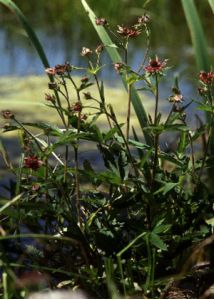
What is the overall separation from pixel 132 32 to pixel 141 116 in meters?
0.20

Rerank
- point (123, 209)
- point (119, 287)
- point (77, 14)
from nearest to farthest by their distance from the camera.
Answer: point (119, 287) < point (123, 209) < point (77, 14)

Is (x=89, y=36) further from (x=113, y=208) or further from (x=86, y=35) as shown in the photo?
(x=113, y=208)

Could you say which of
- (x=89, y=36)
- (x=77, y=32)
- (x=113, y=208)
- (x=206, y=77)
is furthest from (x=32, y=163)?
(x=77, y=32)

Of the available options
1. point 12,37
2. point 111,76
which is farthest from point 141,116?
point 12,37

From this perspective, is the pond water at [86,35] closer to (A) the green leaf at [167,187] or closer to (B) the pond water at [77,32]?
(B) the pond water at [77,32]

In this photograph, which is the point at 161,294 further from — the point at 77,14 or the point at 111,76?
the point at 77,14

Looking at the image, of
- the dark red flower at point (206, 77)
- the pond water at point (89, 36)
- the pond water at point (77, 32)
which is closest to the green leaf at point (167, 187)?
the dark red flower at point (206, 77)

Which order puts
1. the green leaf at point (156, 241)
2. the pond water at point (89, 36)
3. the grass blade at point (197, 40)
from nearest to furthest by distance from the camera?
the green leaf at point (156, 241) → the grass blade at point (197, 40) → the pond water at point (89, 36)

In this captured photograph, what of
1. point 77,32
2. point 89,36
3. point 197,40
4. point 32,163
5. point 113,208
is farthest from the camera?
point 77,32

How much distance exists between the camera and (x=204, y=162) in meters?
1.31

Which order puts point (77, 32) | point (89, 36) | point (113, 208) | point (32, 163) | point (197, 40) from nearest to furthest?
1. point (32, 163)
2. point (113, 208)
3. point (197, 40)
4. point (89, 36)
5. point (77, 32)

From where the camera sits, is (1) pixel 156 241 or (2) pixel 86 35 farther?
(2) pixel 86 35

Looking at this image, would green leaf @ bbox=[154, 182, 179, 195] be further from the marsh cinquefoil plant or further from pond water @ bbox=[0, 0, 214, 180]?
pond water @ bbox=[0, 0, 214, 180]

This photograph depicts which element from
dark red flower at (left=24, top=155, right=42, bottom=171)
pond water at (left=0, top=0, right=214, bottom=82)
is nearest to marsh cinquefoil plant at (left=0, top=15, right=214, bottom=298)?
dark red flower at (left=24, top=155, right=42, bottom=171)
